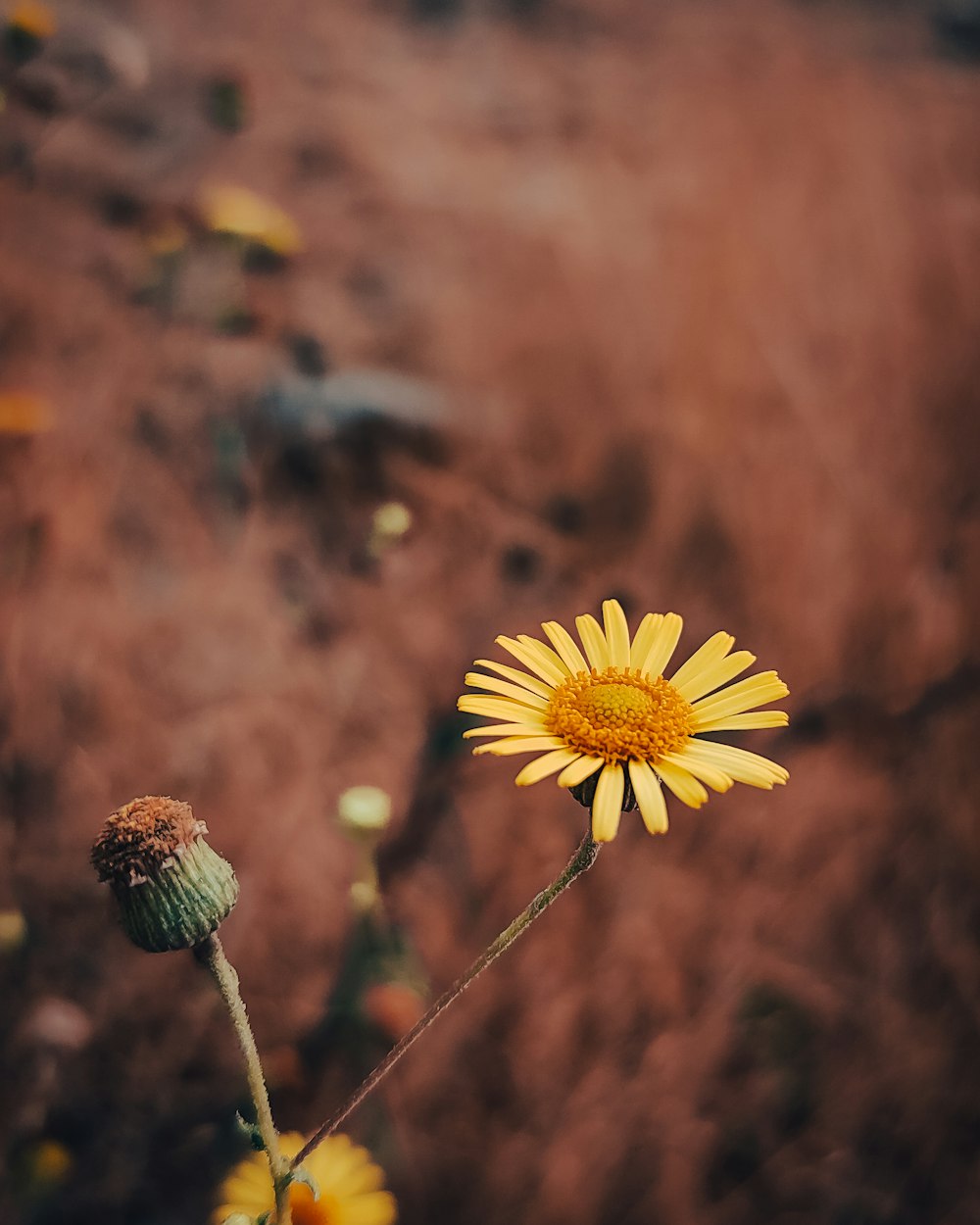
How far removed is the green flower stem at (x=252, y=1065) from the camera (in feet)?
4.31

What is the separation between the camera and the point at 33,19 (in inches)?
128

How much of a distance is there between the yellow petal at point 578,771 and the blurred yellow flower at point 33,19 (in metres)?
3.50

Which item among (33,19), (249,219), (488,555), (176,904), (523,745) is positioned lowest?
(176,904)

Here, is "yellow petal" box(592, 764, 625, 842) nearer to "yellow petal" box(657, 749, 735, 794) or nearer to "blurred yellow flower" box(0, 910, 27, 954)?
"yellow petal" box(657, 749, 735, 794)

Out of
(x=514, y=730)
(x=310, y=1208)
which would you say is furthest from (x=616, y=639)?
(x=310, y=1208)

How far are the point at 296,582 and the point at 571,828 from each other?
3.38 feet

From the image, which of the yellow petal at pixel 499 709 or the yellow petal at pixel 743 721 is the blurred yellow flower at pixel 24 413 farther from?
the yellow petal at pixel 743 721

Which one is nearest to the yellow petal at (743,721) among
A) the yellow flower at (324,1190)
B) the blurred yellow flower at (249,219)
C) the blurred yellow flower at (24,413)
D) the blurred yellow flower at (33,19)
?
the yellow flower at (324,1190)

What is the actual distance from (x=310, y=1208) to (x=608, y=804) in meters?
1.14

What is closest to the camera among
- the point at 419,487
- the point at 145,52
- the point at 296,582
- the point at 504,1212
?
the point at 504,1212

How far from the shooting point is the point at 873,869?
2312 millimetres

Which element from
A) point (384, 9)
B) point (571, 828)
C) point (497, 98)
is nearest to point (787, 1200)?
point (571, 828)

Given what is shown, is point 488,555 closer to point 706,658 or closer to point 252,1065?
point 706,658

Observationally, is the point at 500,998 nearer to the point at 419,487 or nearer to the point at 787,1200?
the point at 787,1200
